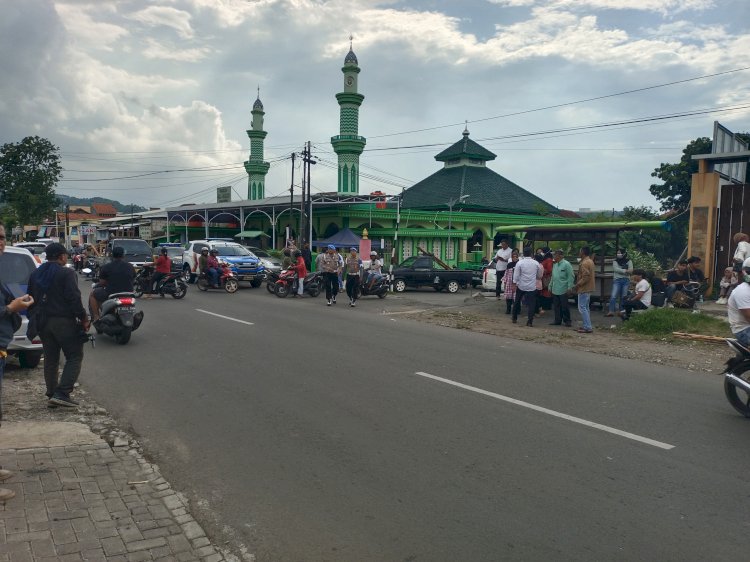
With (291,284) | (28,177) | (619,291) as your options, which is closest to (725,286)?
(619,291)

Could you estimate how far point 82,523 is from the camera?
4020 mm

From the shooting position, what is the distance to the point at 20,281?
900cm

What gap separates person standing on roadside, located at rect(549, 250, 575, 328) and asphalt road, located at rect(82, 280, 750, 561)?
3458mm

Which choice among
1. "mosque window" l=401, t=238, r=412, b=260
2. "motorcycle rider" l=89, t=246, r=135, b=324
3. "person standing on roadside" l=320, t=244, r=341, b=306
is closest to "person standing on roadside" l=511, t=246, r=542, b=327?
"person standing on roadside" l=320, t=244, r=341, b=306

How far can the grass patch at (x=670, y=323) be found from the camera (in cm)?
1231

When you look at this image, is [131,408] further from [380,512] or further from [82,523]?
[380,512]

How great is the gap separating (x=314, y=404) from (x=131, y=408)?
207 cm

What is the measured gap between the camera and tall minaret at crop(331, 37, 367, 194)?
42469 mm

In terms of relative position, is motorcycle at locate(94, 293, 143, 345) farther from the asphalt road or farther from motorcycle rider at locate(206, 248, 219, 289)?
motorcycle rider at locate(206, 248, 219, 289)

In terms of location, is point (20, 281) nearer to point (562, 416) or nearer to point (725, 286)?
point (562, 416)

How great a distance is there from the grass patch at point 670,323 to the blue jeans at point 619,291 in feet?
4.61

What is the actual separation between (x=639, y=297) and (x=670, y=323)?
126 cm

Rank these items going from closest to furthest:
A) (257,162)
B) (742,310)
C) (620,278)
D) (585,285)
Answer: (742,310) < (585,285) < (620,278) < (257,162)

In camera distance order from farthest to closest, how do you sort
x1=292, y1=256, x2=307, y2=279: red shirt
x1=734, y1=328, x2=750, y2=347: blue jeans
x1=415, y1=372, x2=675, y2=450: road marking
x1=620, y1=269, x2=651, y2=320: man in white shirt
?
x1=292, y1=256, x2=307, y2=279: red shirt
x1=620, y1=269, x2=651, y2=320: man in white shirt
x1=734, y1=328, x2=750, y2=347: blue jeans
x1=415, y1=372, x2=675, y2=450: road marking
